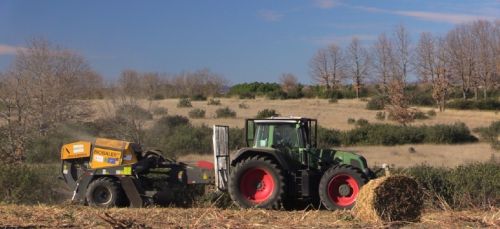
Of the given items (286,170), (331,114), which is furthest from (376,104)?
(286,170)

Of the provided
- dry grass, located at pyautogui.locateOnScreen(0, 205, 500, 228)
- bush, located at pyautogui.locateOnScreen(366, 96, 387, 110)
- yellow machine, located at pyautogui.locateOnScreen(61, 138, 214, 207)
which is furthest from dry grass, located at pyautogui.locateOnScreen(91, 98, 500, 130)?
dry grass, located at pyautogui.locateOnScreen(0, 205, 500, 228)

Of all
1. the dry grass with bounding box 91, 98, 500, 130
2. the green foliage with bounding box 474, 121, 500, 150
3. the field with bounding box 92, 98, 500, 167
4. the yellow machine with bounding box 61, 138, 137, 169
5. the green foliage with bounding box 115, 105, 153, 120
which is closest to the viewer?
the yellow machine with bounding box 61, 138, 137, 169

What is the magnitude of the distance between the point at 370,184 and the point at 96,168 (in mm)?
6045

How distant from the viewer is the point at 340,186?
12078mm

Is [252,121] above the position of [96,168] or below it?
above

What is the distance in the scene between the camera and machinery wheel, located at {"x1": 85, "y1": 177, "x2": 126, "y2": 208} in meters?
12.5

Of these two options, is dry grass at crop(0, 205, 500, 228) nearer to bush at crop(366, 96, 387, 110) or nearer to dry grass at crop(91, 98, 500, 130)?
dry grass at crop(91, 98, 500, 130)

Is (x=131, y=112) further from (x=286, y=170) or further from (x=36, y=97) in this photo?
(x=286, y=170)

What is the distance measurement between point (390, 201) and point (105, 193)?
6.13 metres

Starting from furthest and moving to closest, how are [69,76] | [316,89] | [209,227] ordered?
[316,89] < [69,76] < [209,227]

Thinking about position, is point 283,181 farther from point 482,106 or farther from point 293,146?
point 482,106

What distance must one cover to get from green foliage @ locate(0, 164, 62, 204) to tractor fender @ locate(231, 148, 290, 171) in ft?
13.9

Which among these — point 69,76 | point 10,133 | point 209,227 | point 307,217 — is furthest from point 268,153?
point 69,76

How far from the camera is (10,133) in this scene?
72.1 ft
